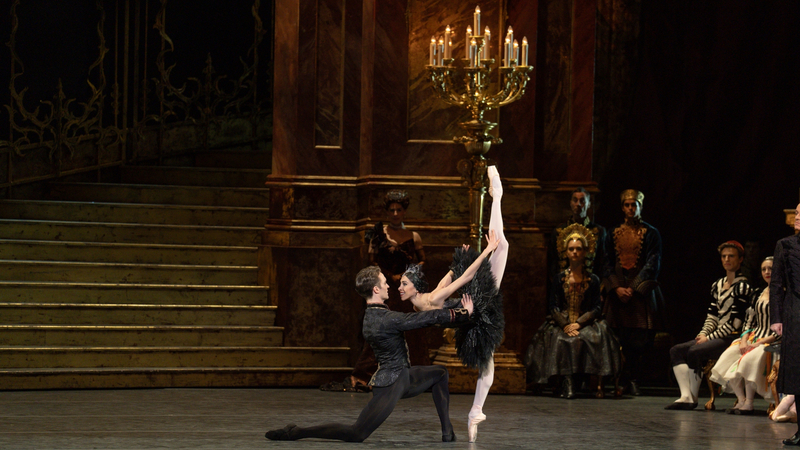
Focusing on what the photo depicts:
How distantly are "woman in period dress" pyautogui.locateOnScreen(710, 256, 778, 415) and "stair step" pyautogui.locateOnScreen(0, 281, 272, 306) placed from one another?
4.05 m

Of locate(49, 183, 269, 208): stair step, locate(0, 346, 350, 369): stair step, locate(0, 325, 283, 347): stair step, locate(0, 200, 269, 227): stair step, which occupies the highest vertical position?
locate(49, 183, 269, 208): stair step

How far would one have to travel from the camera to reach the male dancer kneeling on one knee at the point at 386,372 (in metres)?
6.41

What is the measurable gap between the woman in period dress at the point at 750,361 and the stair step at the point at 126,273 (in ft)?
14.0

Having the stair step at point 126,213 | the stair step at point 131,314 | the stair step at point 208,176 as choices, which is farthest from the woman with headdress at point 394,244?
the stair step at point 208,176

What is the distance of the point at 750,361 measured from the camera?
8305 millimetres

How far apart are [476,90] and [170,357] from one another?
10.8 ft

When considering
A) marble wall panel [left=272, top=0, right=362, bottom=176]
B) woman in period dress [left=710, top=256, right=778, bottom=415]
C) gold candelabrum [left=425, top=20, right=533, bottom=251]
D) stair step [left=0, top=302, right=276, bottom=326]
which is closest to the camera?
woman in period dress [left=710, top=256, right=778, bottom=415]

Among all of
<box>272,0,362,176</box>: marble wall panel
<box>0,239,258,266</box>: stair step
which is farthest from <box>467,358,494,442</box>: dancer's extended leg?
<box>0,239,258,266</box>: stair step

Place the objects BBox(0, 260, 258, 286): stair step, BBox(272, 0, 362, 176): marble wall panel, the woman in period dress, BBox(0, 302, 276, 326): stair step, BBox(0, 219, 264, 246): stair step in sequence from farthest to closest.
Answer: BBox(0, 219, 264, 246): stair step < BBox(272, 0, 362, 176): marble wall panel < BBox(0, 260, 258, 286): stair step < BBox(0, 302, 276, 326): stair step < the woman in period dress

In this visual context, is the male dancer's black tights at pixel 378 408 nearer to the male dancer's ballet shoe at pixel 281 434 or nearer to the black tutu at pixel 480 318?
the male dancer's ballet shoe at pixel 281 434

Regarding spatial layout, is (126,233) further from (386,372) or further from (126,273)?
(386,372)

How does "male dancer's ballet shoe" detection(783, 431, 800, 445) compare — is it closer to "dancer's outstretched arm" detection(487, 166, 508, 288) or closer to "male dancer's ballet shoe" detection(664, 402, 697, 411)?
"male dancer's ballet shoe" detection(664, 402, 697, 411)

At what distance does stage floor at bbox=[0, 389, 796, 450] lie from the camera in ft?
21.5

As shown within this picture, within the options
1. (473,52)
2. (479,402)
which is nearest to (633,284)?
(473,52)
